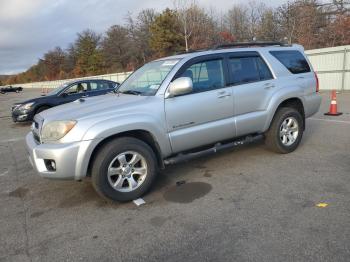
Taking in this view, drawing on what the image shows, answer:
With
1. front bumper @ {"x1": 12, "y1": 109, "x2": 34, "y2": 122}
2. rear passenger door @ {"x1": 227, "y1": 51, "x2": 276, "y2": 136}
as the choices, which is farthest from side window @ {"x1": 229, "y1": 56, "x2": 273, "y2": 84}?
front bumper @ {"x1": 12, "y1": 109, "x2": 34, "y2": 122}

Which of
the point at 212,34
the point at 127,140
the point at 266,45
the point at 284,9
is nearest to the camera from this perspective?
the point at 127,140

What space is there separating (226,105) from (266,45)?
176cm

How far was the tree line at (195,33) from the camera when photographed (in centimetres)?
3035

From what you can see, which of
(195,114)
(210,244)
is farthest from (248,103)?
(210,244)

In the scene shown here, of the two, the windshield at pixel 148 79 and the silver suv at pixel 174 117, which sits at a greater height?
the windshield at pixel 148 79

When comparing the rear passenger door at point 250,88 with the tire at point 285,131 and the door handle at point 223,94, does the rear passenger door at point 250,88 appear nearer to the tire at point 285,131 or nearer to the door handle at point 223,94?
the door handle at point 223,94

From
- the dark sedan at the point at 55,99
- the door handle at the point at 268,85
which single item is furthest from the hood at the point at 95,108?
the dark sedan at the point at 55,99

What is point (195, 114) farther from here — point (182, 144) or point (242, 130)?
point (242, 130)

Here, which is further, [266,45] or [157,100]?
[266,45]

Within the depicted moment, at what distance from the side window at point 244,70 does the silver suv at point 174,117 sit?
0.7 inches

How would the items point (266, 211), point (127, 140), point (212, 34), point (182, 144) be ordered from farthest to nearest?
point (212, 34) → point (182, 144) → point (127, 140) → point (266, 211)

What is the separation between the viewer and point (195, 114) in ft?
14.6

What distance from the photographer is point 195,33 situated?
1676 inches

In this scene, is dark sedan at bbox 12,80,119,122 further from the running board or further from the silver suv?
the running board
